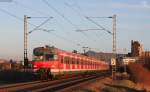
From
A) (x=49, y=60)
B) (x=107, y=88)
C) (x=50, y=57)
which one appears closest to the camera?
(x=107, y=88)

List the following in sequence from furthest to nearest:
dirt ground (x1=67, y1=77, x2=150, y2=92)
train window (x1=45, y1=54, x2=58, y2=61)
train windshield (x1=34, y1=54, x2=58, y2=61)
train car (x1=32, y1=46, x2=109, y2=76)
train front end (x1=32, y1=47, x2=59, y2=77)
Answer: train window (x1=45, y1=54, x2=58, y2=61) → train windshield (x1=34, y1=54, x2=58, y2=61) → train car (x1=32, y1=46, x2=109, y2=76) → train front end (x1=32, y1=47, x2=59, y2=77) → dirt ground (x1=67, y1=77, x2=150, y2=92)

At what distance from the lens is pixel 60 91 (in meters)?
29.8

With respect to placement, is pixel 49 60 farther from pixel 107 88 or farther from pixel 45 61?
pixel 107 88

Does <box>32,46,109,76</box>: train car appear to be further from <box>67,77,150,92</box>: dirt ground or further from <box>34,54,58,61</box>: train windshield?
<box>67,77,150,92</box>: dirt ground

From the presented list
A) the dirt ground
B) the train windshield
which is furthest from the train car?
the dirt ground

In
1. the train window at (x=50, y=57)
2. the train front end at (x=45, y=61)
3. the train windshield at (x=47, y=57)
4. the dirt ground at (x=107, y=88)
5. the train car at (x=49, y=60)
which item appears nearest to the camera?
the dirt ground at (x=107, y=88)

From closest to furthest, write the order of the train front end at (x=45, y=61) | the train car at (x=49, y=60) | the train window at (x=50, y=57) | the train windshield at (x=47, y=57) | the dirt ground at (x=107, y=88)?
the dirt ground at (x=107, y=88) → the train front end at (x=45, y=61) → the train car at (x=49, y=60) → the train windshield at (x=47, y=57) → the train window at (x=50, y=57)

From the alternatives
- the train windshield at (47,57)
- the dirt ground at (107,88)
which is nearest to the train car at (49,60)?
the train windshield at (47,57)

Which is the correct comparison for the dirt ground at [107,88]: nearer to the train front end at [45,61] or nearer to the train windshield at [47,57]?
the train front end at [45,61]

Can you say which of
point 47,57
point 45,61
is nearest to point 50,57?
point 47,57

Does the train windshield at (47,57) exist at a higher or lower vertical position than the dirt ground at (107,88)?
higher

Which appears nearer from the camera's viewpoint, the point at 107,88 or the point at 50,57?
the point at 107,88

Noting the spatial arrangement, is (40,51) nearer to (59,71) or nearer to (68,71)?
(59,71)

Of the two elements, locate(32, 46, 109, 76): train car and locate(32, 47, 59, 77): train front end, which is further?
locate(32, 46, 109, 76): train car
